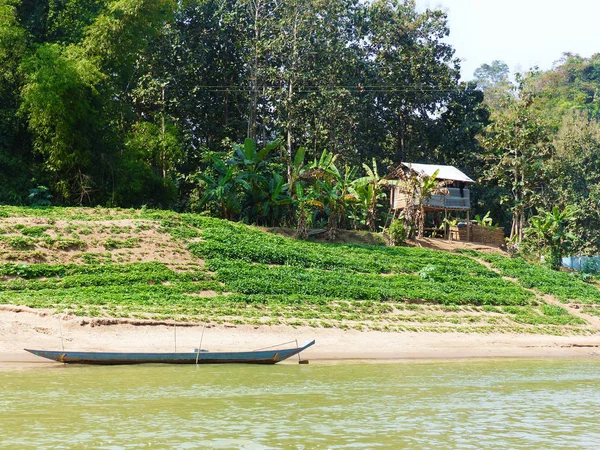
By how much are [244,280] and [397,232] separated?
13.6 metres

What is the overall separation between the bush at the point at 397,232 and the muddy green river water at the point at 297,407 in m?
18.7

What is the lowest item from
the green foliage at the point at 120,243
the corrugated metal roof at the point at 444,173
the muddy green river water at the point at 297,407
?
the muddy green river water at the point at 297,407

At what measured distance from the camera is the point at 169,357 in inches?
744

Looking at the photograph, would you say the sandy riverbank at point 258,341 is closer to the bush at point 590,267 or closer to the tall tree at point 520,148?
the bush at point 590,267

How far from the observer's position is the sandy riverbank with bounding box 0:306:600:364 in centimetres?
2027

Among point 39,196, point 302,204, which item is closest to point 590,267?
point 302,204

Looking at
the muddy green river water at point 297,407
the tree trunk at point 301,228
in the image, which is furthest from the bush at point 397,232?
the muddy green river water at point 297,407

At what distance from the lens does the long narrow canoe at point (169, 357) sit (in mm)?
18172

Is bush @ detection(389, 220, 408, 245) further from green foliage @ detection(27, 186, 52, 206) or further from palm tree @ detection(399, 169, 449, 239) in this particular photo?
green foliage @ detection(27, 186, 52, 206)

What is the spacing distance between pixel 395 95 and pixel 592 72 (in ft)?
210

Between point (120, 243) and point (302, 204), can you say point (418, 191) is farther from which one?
point (120, 243)

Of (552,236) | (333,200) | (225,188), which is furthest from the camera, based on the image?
(552,236)

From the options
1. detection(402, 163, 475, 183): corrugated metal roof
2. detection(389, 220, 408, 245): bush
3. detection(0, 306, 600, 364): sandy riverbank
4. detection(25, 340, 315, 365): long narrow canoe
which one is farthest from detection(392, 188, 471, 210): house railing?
detection(25, 340, 315, 365): long narrow canoe

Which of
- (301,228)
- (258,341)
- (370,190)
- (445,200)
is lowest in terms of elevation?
(258,341)
